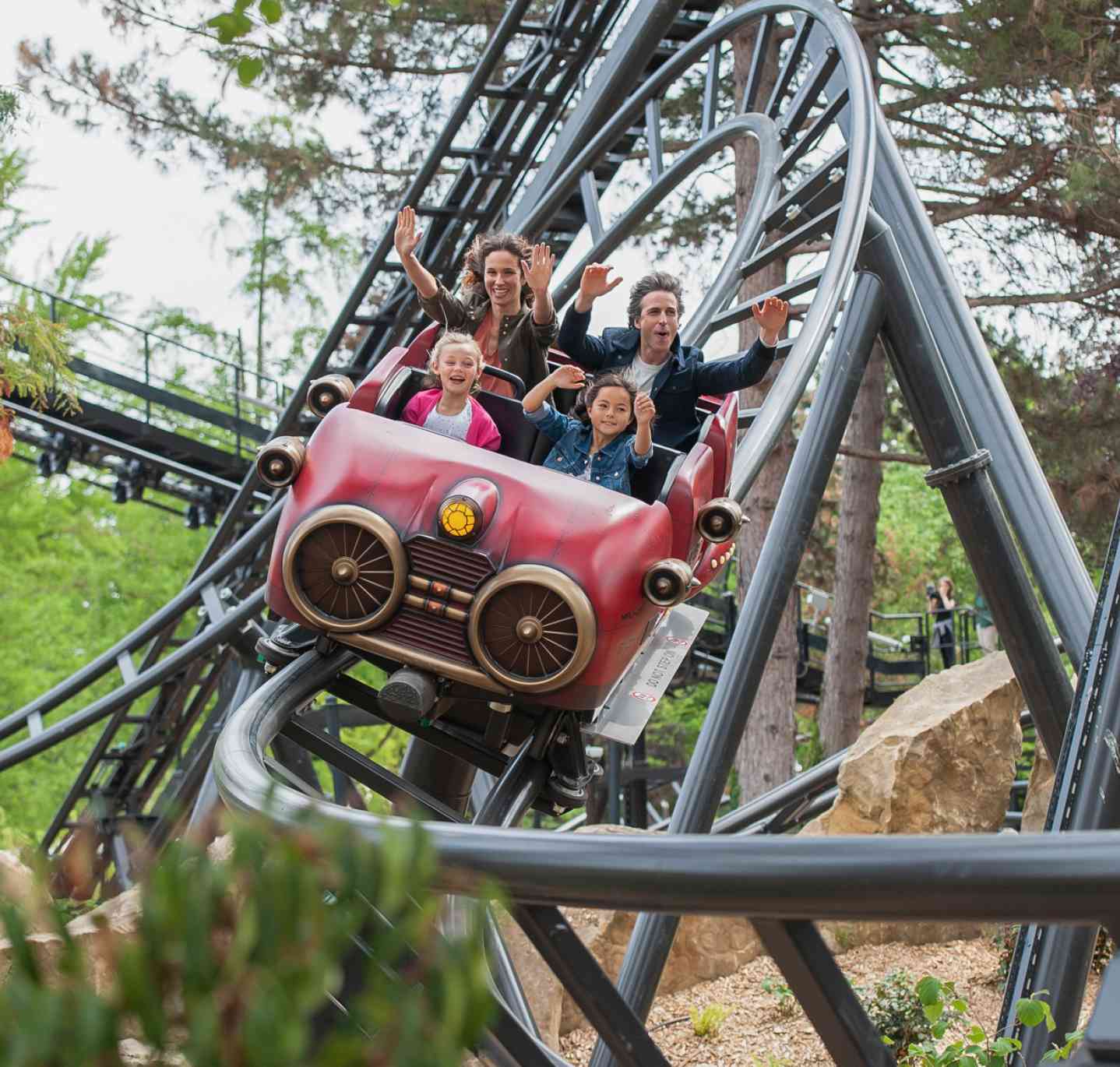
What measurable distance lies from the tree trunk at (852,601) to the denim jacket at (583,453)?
292 inches

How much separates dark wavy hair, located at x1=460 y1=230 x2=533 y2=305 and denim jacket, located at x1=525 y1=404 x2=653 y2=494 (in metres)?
0.67

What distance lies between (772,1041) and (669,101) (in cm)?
852

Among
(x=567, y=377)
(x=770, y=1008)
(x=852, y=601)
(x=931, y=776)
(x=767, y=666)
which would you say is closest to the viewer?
(x=567, y=377)

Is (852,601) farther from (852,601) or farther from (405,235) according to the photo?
(405,235)

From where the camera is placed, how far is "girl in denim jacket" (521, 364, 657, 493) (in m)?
3.81

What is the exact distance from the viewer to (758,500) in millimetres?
10867

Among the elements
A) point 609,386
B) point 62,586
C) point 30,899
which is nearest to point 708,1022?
point 609,386

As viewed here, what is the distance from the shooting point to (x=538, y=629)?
124 inches

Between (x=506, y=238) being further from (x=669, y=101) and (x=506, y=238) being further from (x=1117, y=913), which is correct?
(x=669, y=101)

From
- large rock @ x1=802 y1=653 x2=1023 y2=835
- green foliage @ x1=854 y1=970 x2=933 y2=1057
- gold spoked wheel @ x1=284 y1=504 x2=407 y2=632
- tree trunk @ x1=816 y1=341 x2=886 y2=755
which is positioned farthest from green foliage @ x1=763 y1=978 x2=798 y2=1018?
tree trunk @ x1=816 y1=341 x2=886 y2=755

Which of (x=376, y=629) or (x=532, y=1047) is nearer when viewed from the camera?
(x=532, y=1047)

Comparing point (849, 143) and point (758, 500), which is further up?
point (849, 143)

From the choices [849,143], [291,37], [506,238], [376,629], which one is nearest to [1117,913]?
[376,629]

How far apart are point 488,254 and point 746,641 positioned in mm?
1568
